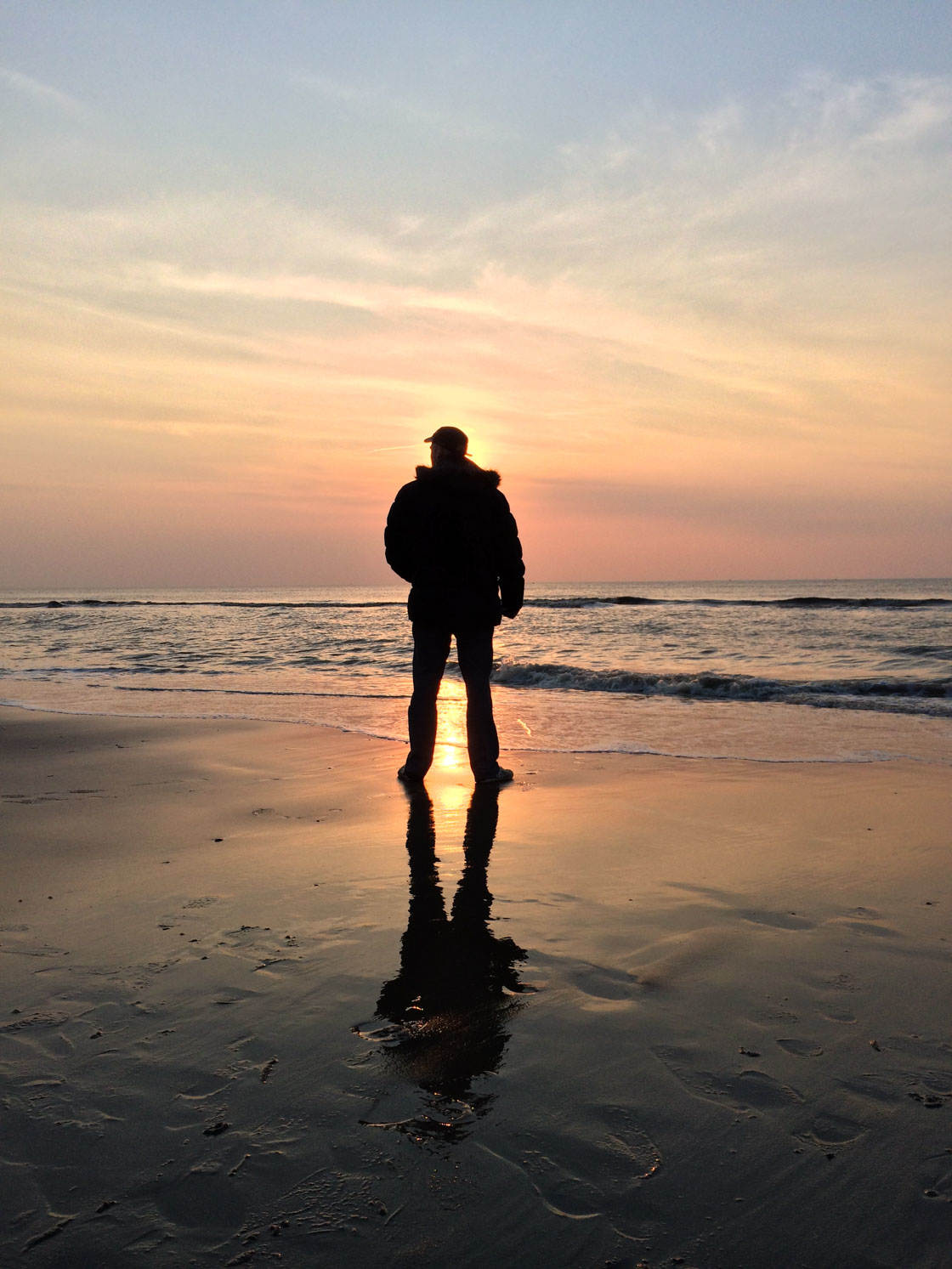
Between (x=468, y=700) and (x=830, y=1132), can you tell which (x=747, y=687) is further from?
(x=830, y=1132)

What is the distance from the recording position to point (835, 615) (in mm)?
27906

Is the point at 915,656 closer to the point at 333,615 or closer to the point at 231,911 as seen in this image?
the point at 231,911

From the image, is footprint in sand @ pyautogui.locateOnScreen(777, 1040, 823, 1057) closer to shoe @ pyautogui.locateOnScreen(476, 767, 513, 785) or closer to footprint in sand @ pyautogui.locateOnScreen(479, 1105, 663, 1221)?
footprint in sand @ pyautogui.locateOnScreen(479, 1105, 663, 1221)

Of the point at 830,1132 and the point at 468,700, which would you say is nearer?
the point at 830,1132

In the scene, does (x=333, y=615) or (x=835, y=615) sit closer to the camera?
(x=835, y=615)

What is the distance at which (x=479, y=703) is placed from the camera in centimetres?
565

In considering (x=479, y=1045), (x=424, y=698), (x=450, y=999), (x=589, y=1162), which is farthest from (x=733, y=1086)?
(x=424, y=698)

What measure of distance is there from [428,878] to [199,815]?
66.0 inches

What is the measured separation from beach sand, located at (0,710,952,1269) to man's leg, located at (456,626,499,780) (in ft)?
4.06

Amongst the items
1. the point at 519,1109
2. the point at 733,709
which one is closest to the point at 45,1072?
the point at 519,1109

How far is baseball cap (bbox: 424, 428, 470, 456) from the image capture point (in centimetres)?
559

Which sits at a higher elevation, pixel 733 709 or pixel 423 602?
pixel 423 602

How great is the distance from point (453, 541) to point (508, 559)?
385 mm

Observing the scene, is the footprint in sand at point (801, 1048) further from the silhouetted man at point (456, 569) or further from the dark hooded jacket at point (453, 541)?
the dark hooded jacket at point (453, 541)
